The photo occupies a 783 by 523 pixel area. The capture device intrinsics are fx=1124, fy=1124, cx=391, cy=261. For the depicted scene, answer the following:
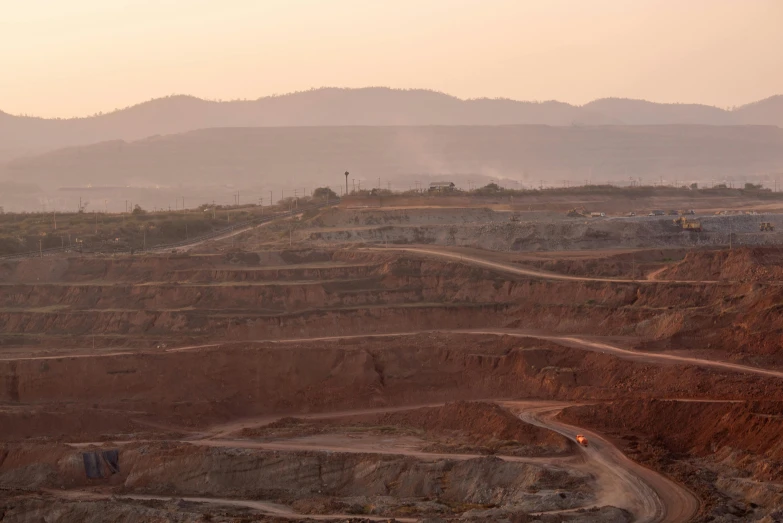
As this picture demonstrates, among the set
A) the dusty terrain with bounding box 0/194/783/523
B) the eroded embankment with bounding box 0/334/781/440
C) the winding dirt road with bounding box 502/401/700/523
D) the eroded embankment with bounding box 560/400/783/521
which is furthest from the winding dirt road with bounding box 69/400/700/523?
the eroded embankment with bounding box 0/334/781/440

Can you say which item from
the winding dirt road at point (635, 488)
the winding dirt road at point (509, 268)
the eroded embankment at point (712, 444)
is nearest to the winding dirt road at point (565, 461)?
the winding dirt road at point (635, 488)

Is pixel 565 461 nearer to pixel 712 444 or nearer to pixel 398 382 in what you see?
pixel 712 444

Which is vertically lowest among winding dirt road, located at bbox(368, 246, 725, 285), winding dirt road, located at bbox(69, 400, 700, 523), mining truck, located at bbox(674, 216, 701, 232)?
winding dirt road, located at bbox(69, 400, 700, 523)

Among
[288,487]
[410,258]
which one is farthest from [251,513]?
[410,258]

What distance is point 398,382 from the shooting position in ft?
188

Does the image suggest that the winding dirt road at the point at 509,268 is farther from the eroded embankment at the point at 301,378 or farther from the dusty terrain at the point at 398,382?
the eroded embankment at the point at 301,378

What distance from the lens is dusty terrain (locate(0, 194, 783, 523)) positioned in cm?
3878

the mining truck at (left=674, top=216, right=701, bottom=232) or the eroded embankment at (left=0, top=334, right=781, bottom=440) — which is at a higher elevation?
the mining truck at (left=674, top=216, right=701, bottom=232)

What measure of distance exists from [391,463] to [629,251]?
47532 mm

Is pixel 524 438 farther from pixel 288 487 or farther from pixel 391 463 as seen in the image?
pixel 288 487

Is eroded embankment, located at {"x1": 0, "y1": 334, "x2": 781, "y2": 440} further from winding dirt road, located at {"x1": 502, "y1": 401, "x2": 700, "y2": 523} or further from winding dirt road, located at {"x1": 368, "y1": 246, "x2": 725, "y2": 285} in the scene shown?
winding dirt road, located at {"x1": 368, "y1": 246, "x2": 725, "y2": 285}

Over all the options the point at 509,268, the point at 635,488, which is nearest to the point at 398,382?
the point at 635,488

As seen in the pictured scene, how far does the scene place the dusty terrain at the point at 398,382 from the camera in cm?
3878

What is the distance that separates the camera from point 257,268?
78562mm
